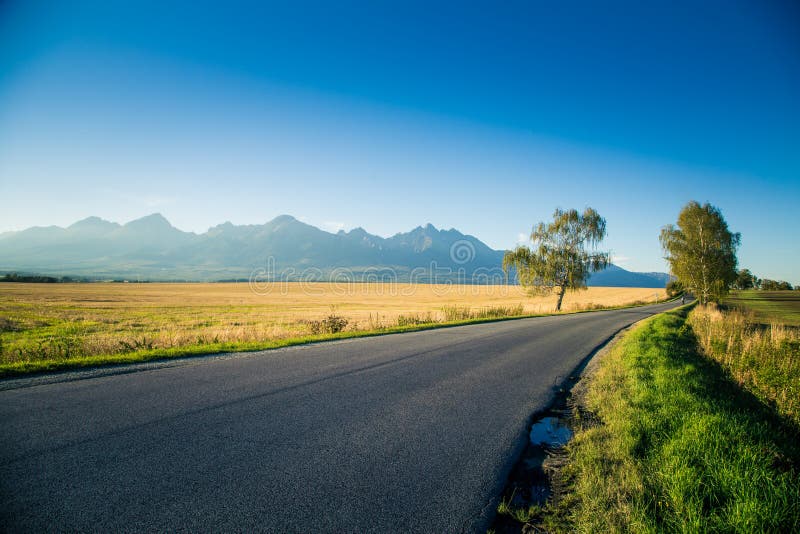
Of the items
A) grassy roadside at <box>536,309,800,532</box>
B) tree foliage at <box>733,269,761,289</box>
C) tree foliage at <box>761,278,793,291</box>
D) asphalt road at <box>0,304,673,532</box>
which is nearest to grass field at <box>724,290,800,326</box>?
tree foliage at <box>733,269,761,289</box>

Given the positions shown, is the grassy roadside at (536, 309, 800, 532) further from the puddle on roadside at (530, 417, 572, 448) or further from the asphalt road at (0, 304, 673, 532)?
the asphalt road at (0, 304, 673, 532)

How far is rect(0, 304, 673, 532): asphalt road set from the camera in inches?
124

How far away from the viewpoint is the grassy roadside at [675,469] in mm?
3088

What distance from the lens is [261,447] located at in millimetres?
4453

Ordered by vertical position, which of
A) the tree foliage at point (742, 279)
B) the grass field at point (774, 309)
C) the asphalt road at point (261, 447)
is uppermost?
the tree foliage at point (742, 279)

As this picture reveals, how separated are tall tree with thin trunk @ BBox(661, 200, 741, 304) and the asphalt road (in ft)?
126

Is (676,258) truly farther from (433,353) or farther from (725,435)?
(725,435)

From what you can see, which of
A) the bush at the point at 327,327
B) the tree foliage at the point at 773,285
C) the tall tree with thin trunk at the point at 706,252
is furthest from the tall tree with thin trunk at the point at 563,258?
the tree foliage at the point at 773,285

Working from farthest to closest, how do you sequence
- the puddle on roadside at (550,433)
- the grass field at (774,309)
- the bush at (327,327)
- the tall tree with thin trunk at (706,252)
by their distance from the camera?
the tall tree with thin trunk at (706,252) → the grass field at (774,309) → the bush at (327,327) → the puddle on roadside at (550,433)

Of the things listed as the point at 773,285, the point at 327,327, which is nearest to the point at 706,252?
the point at 327,327

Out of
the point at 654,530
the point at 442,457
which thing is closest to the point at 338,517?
the point at 442,457

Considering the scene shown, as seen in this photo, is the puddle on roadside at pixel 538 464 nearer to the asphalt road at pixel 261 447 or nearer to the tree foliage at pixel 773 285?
the asphalt road at pixel 261 447

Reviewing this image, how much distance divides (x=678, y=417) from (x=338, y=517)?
217 inches

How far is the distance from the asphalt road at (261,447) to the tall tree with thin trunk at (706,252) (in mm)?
38444
